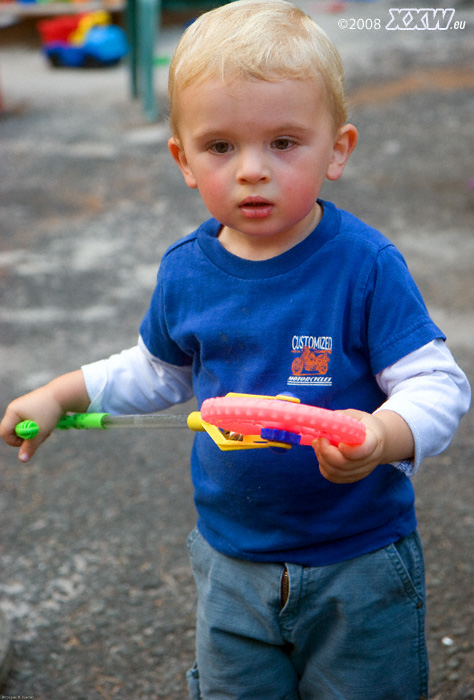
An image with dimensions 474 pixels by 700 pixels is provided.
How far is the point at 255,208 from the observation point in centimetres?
133

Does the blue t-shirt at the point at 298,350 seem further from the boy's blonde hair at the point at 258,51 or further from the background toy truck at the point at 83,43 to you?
the background toy truck at the point at 83,43

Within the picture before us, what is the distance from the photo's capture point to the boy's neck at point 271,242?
1.43 metres

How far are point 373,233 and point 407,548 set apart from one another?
0.55 metres

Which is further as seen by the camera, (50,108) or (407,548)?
(50,108)

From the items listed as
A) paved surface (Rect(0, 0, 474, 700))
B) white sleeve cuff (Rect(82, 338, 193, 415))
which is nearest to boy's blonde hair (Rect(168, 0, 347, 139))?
white sleeve cuff (Rect(82, 338, 193, 415))

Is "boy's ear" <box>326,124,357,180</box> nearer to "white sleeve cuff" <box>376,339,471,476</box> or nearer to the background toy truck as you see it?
"white sleeve cuff" <box>376,339,471,476</box>

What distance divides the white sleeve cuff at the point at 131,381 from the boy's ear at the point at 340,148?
474 mm

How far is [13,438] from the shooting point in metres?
1.56

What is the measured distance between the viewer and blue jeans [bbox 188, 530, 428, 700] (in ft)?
4.77

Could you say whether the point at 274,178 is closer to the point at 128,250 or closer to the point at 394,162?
the point at 128,250

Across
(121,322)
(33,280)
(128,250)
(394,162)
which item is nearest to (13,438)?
(121,322)

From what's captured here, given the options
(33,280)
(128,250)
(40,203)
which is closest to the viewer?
(33,280)

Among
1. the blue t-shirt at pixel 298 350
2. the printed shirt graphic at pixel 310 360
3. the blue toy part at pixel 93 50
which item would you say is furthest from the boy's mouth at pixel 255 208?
the blue toy part at pixel 93 50

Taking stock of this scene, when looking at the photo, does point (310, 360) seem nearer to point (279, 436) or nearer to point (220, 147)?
point (279, 436)
